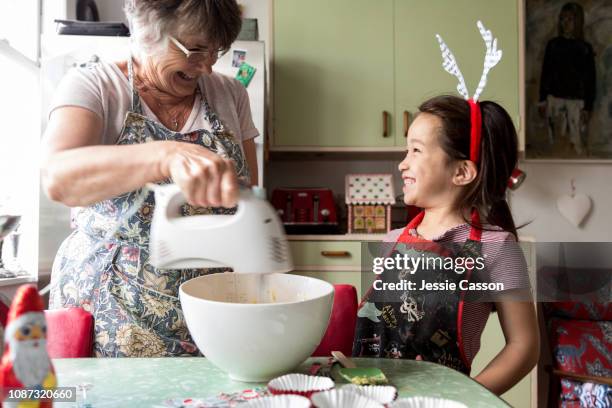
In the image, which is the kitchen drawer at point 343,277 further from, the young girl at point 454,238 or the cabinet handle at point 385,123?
the young girl at point 454,238

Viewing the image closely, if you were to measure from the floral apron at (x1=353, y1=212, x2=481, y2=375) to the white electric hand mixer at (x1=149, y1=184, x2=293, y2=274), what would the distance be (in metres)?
0.61

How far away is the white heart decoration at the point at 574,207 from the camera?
2.70m

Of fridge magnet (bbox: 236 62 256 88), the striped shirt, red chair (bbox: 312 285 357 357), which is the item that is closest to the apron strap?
red chair (bbox: 312 285 357 357)

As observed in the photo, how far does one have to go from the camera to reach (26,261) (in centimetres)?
215

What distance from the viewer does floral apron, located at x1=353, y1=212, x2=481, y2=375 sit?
1.13m

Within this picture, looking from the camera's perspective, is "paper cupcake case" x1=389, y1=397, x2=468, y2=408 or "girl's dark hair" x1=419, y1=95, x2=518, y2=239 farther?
"girl's dark hair" x1=419, y1=95, x2=518, y2=239

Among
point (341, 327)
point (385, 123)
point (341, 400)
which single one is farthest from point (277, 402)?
point (385, 123)

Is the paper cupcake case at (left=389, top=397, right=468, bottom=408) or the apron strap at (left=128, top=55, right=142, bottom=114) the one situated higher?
the apron strap at (left=128, top=55, right=142, bottom=114)

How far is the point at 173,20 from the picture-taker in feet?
3.03

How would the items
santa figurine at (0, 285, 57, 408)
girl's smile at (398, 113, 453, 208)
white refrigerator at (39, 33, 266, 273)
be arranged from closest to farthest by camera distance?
santa figurine at (0, 285, 57, 408), girl's smile at (398, 113, 453, 208), white refrigerator at (39, 33, 266, 273)

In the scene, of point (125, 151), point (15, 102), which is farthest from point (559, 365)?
point (15, 102)

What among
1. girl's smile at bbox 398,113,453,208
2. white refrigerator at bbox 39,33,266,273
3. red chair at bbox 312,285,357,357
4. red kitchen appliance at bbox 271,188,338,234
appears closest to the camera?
red chair at bbox 312,285,357,357

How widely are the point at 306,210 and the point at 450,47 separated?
1.03m

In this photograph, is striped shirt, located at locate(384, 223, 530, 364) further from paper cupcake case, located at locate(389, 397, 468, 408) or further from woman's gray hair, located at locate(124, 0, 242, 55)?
woman's gray hair, located at locate(124, 0, 242, 55)
